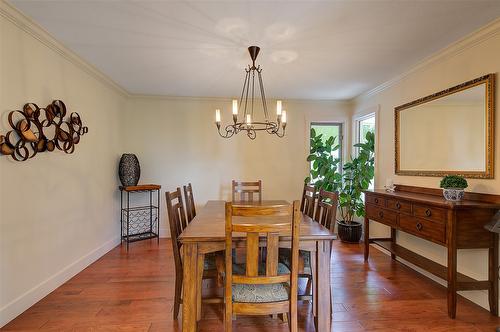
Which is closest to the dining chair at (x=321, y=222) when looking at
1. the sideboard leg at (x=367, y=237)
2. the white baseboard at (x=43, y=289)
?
the sideboard leg at (x=367, y=237)

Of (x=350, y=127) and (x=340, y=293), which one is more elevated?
(x=350, y=127)

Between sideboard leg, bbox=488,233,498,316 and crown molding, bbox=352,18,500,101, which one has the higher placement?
crown molding, bbox=352,18,500,101

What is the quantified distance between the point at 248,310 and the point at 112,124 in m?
Result: 3.39

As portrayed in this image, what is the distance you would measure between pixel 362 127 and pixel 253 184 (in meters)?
2.17

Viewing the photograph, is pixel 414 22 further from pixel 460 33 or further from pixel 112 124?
pixel 112 124

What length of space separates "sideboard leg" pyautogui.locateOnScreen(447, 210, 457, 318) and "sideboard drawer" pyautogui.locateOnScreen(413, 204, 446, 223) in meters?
0.08

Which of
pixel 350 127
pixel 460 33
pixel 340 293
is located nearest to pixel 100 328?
pixel 340 293

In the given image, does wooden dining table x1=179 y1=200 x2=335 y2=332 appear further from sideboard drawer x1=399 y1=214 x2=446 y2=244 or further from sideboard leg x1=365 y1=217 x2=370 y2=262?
sideboard leg x1=365 y1=217 x2=370 y2=262

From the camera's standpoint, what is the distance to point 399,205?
2.71 metres

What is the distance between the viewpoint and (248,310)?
63.1 inches

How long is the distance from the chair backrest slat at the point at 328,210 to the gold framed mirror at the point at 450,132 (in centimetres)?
132

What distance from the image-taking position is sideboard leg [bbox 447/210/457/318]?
2078 millimetres

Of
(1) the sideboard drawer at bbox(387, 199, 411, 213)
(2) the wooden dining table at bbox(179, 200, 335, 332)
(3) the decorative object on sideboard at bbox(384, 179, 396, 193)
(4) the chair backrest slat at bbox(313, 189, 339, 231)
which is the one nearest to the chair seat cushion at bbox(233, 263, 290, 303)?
(2) the wooden dining table at bbox(179, 200, 335, 332)

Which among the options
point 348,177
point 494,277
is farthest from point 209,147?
point 494,277
